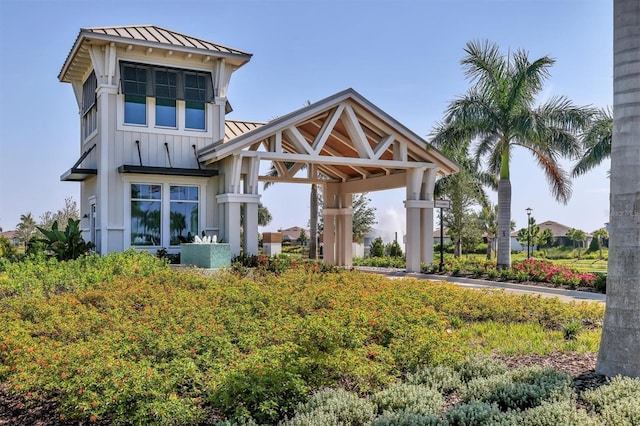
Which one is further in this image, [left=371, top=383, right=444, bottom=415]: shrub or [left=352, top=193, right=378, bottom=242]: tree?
[left=352, top=193, right=378, bottom=242]: tree

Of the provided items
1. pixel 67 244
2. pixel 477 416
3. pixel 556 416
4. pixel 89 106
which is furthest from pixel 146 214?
pixel 556 416

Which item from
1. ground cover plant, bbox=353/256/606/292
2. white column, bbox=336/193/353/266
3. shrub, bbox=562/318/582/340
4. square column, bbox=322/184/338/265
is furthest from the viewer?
square column, bbox=322/184/338/265

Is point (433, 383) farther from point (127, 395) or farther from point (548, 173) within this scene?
point (548, 173)

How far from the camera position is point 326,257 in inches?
1009

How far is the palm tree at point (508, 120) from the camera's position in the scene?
19281 millimetres

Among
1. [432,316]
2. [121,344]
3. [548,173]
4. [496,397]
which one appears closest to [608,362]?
[496,397]

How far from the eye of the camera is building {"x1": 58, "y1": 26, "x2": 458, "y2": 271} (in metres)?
17.7

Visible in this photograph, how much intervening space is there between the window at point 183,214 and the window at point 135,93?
2.49m

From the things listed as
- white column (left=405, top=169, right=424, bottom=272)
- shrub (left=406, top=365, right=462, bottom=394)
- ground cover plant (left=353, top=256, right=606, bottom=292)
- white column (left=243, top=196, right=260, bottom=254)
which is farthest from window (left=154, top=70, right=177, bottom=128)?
shrub (left=406, top=365, right=462, bottom=394)

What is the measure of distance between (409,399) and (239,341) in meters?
2.45

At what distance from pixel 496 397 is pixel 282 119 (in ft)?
42.9

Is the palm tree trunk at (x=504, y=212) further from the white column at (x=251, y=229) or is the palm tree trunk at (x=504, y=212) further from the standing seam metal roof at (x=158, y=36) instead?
the standing seam metal roof at (x=158, y=36)

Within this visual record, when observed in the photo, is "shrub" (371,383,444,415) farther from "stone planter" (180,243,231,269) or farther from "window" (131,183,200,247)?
"window" (131,183,200,247)

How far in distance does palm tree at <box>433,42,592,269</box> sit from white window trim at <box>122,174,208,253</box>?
8282 mm
